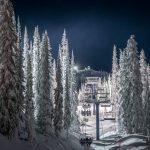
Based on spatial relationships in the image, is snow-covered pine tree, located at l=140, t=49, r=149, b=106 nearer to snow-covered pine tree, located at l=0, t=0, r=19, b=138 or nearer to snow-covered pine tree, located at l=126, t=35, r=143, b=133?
snow-covered pine tree, located at l=126, t=35, r=143, b=133

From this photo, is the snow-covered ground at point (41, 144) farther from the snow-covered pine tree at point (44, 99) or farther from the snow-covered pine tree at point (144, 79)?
the snow-covered pine tree at point (144, 79)

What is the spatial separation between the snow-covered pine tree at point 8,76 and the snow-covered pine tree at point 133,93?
113 feet

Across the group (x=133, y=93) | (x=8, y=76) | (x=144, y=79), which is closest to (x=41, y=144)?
(x=8, y=76)

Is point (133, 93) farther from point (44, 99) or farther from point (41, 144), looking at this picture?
point (41, 144)

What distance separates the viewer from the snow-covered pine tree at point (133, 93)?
266 feet

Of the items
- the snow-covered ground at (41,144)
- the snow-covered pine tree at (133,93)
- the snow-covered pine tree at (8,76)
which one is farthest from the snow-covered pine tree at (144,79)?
the snow-covered pine tree at (8,76)

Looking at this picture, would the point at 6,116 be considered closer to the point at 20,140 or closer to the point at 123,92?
the point at 20,140

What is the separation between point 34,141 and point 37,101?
14.4m

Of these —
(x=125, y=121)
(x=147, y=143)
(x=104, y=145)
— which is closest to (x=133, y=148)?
(x=147, y=143)

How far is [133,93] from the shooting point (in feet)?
271

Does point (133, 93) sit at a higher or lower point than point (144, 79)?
lower

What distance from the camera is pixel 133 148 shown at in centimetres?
7200

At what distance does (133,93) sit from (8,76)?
37474 millimetres

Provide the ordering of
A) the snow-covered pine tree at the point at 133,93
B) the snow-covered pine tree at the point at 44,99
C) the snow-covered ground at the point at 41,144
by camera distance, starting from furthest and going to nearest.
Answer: the snow-covered pine tree at the point at 133,93 < the snow-covered pine tree at the point at 44,99 < the snow-covered ground at the point at 41,144
